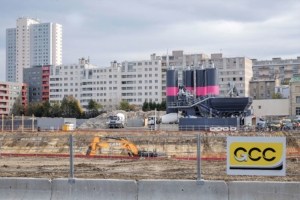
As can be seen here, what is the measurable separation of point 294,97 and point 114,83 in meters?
65.2

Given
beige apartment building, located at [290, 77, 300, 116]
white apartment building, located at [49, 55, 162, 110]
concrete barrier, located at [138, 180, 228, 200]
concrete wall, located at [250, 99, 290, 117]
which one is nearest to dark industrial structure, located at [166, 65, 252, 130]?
beige apartment building, located at [290, 77, 300, 116]

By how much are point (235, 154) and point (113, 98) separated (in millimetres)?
140740

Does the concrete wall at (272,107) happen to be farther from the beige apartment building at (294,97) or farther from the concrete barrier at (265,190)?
the concrete barrier at (265,190)

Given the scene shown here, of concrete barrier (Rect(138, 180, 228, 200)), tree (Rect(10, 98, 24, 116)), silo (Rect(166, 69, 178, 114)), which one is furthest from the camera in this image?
tree (Rect(10, 98, 24, 116))

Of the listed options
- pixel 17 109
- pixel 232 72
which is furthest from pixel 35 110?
pixel 232 72

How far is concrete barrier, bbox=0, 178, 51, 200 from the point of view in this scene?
12984mm

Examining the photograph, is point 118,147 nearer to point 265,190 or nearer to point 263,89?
point 265,190

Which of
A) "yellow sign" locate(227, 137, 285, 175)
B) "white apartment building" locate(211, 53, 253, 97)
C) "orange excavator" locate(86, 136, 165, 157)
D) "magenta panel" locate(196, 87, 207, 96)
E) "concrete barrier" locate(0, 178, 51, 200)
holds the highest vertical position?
"white apartment building" locate(211, 53, 253, 97)

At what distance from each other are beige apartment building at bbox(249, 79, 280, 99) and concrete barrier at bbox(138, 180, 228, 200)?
135 m

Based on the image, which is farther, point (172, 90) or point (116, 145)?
point (172, 90)

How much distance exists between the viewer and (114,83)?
154 metres

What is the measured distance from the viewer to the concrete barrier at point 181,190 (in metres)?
12.3

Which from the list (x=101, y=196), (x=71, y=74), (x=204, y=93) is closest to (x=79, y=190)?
(x=101, y=196)

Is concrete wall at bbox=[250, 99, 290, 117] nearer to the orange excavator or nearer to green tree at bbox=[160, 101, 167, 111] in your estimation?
green tree at bbox=[160, 101, 167, 111]
